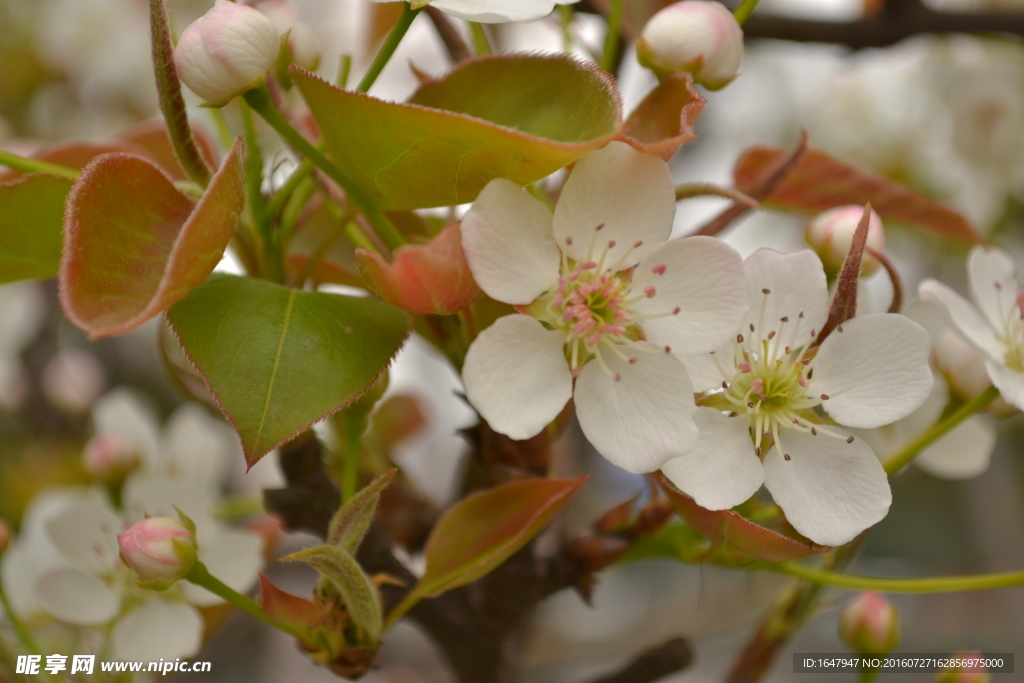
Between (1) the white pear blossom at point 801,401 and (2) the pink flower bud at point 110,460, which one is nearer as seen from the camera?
(1) the white pear blossom at point 801,401

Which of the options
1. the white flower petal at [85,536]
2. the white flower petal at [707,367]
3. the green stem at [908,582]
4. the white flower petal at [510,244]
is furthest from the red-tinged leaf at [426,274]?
the white flower petal at [85,536]

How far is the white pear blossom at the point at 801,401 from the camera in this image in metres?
0.35

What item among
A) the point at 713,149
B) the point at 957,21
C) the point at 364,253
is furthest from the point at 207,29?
the point at 713,149

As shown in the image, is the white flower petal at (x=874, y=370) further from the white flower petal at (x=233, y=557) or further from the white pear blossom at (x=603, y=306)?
the white flower petal at (x=233, y=557)

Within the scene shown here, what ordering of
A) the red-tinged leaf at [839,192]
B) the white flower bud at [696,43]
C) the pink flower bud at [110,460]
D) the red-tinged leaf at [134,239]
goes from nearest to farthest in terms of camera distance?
the red-tinged leaf at [134,239] → the white flower bud at [696,43] → the red-tinged leaf at [839,192] → the pink flower bud at [110,460]

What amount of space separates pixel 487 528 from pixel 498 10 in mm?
232

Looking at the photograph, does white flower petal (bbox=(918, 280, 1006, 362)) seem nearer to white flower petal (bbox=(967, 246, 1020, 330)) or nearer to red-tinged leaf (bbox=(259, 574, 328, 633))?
white flower petal (bbox=(967, 246, 1020, 330))

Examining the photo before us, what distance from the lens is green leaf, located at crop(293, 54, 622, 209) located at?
30 cm

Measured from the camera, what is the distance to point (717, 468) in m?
0.35

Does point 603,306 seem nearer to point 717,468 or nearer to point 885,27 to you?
point 717,468

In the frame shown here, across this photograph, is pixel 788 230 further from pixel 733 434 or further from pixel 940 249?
pixel 733 434

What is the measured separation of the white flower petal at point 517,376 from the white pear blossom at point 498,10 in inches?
4.9

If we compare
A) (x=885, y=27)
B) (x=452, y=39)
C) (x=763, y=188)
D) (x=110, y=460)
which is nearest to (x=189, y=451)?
(x=110, y=460)

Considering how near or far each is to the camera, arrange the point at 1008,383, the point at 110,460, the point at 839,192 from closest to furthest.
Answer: the point at 1008,383, the point at 839,192, the point at 110,460
